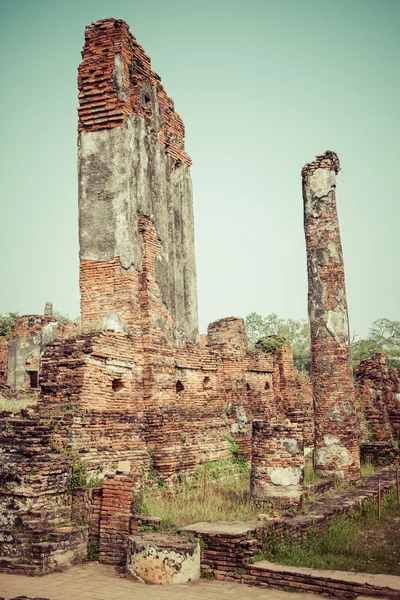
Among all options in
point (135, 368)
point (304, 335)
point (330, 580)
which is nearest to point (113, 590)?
point (330, 580)

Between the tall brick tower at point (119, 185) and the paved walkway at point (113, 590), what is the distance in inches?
185

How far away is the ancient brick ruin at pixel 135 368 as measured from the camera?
7.29m

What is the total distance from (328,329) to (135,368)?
4.38m

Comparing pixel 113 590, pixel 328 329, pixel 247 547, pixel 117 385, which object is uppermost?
pixel 328 329

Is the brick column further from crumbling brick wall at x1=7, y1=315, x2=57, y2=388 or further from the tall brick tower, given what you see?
crumbling brick wall at x1=7, y1=315, x2=57, y2=388

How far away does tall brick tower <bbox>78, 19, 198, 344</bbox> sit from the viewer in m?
10.5

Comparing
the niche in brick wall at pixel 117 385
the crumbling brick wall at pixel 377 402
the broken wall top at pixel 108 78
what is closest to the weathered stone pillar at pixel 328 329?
the broken wall top at pixel 108 78

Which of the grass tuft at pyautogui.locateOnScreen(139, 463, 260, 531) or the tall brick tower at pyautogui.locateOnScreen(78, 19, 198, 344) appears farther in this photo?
the tall brick tower at pyautogui.locateOnScreen(78, 19, 198, 344)

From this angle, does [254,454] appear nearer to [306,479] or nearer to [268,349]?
[306,479]

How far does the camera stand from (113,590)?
5.92m

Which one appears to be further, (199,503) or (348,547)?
(199,503)

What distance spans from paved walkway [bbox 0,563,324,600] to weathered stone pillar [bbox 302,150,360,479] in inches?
242

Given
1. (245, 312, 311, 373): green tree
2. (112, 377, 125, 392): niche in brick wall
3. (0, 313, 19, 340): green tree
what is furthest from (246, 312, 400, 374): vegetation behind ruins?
(112, 377, 125, 392): niche in brick wall

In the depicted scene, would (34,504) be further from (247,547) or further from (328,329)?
(328,329)
